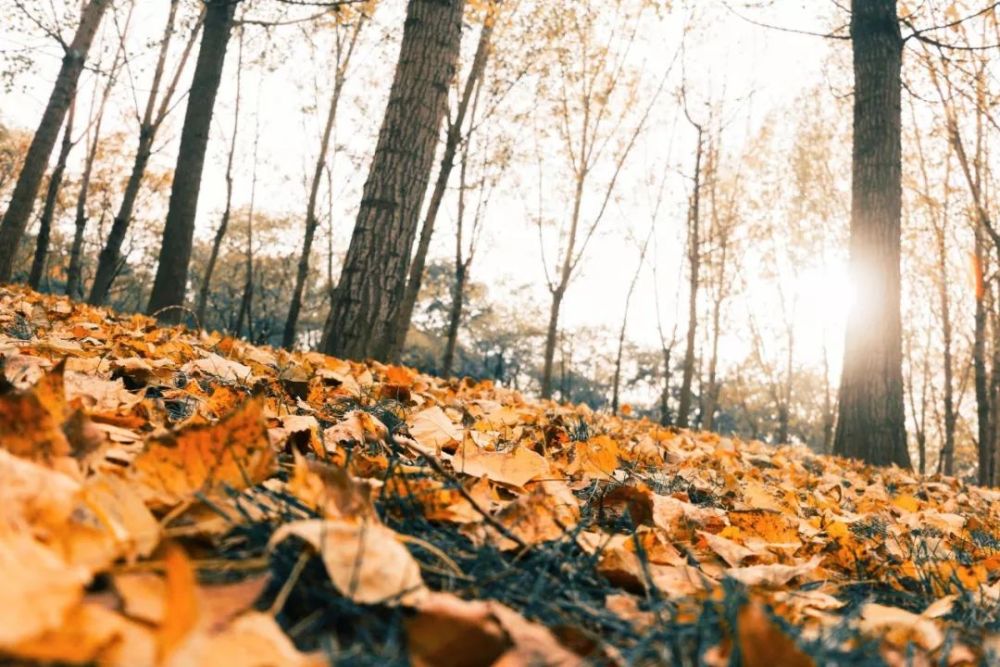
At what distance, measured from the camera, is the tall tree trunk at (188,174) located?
19.6 ft

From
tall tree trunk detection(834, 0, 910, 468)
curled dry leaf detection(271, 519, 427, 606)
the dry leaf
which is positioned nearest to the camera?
curled dry leaf detection(271, 519, 427, 606)

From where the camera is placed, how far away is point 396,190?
3.73 metres

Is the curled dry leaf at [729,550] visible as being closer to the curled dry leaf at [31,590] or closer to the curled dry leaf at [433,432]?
the curled dry leaf at [433,432]

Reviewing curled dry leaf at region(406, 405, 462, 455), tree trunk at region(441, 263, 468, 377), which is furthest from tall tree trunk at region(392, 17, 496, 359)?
curled dry leaf at region(406, 405, 462, 455)

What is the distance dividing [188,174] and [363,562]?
6339 mm

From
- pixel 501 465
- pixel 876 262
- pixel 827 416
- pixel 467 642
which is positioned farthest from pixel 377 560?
pixel 827 416

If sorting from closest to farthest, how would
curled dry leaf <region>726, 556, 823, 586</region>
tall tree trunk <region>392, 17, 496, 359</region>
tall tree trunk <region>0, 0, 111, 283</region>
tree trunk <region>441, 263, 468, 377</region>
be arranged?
curled dry leaf <region>726, 556, 823, 586</region> → tall tree trunk <region>0, 0, 111, 283</region> → tall tree trunk <region>392, 17, 496, 359</region> → tree trunk <region>441, 263, 468, 377</region>

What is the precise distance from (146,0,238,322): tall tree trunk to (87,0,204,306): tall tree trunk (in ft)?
14.3

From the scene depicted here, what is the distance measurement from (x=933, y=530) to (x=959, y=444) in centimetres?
3993

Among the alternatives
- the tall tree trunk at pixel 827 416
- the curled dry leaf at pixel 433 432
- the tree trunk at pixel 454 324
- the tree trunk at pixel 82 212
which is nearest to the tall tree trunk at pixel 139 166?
the tree trunk at pixel 82 212

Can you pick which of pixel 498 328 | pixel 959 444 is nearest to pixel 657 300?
pixel 959 444

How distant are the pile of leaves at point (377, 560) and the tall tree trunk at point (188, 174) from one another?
5076 mm

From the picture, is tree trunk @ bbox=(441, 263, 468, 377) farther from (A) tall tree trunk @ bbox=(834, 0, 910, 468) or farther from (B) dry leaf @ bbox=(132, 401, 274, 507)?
(B) dry leaf @ bbox=(132, 401, 274, 507)

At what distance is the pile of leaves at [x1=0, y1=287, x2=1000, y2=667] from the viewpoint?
18.0 inches
